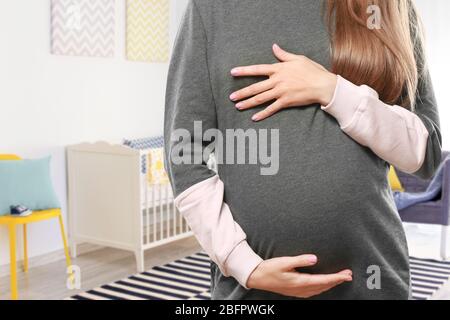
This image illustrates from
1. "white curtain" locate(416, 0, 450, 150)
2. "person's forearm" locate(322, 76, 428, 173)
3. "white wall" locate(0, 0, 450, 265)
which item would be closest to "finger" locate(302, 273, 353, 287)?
"person's forearm" locate(322, 76, 428, 173)

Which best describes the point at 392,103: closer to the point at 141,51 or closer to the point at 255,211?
the point at 255,211

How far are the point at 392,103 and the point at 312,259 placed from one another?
247mm

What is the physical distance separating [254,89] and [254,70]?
2cm

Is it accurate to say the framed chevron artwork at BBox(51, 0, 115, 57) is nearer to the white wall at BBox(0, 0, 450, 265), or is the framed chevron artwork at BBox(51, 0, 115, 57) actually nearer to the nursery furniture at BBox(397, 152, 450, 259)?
the white wall at BBox(0, 0, 450, 265)

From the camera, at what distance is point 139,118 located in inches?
163

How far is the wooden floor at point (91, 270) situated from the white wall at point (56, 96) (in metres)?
0.18

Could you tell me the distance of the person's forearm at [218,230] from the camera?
738mm

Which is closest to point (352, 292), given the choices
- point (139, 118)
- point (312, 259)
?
point (312, 259)

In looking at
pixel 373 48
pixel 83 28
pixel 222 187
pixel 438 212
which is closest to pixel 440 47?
pixel 438 212

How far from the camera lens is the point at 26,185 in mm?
2988

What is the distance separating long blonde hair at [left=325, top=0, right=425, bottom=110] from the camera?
30.0 inches

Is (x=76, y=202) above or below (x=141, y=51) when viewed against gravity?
below

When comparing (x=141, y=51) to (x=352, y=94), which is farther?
(x=141, y=51)

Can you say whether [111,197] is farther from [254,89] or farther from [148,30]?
[254,89]
